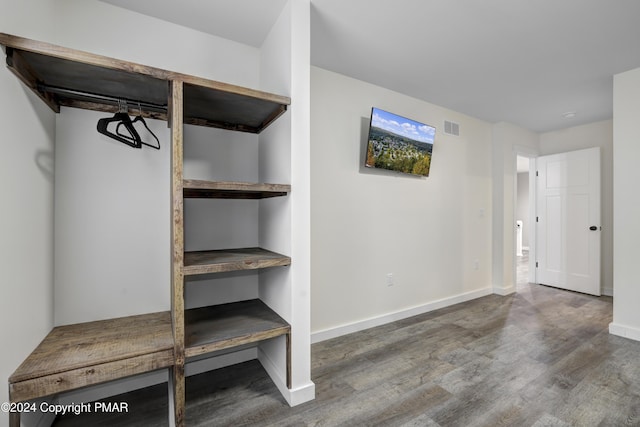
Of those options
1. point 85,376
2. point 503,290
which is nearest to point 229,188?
point 85,376

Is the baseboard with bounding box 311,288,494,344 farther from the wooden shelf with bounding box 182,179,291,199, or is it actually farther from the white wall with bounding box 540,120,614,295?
the white wall with bounding box 540,120,614,295

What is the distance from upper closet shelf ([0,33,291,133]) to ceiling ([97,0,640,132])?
663 mm

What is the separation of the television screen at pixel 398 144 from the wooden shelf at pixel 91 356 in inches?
91.7

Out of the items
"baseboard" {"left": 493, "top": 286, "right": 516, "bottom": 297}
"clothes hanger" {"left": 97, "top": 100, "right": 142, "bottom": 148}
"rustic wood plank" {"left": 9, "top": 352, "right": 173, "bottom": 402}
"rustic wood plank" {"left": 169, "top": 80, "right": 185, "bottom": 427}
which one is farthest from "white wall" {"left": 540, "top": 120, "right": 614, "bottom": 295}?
"clothes hanger" {"left": 97, "top": 100, "right": 142, "bottom": 148}

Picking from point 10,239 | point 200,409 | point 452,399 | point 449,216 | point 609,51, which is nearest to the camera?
point 10,239

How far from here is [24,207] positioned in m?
1.38

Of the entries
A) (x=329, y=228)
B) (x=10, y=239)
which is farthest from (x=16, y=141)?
(x=329, y=228)

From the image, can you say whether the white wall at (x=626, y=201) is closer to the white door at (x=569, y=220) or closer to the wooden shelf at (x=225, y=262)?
the white door at (x=569, y=220)

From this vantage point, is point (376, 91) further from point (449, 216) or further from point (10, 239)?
point (10, 239)

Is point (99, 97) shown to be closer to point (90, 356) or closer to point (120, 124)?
point (120, 124)

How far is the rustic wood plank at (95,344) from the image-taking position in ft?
4.36

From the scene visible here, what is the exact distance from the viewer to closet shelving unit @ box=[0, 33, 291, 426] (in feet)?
4.32

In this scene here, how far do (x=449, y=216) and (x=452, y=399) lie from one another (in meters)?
2.44

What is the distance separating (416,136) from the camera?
3.30m
